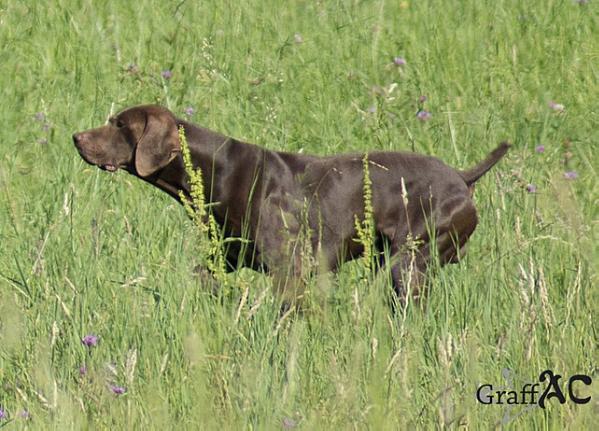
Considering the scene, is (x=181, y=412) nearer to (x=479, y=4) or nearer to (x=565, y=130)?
(x=565, y=130)

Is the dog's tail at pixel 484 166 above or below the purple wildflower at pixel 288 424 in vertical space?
above

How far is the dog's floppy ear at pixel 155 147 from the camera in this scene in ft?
18.3

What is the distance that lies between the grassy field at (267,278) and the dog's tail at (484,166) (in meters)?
0.17

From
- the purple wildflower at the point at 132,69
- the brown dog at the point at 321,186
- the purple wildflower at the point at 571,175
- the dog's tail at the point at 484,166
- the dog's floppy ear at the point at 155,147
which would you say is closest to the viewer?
the dog's floppy ear at the point at 155,147

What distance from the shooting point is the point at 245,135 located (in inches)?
282

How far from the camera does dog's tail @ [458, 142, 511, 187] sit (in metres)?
5.94

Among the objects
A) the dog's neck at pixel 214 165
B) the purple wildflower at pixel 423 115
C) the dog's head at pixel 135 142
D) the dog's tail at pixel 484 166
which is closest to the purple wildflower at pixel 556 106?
the purple wildflower at pixel 423 115

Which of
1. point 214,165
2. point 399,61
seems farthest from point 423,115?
point 214,165

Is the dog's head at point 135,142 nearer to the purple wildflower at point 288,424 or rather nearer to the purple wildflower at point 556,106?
the purple wildflower at point 288,424

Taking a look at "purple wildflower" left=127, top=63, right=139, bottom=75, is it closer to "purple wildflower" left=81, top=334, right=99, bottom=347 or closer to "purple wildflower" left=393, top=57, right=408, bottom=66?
"purple wildflower" left=393, top=57, right=408, bottom=66

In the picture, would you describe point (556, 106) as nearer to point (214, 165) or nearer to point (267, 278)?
point (214, 165)

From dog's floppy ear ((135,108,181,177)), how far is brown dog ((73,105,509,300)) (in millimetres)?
66

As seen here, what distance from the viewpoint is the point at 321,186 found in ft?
19.4

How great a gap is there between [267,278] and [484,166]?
4.06 ft
